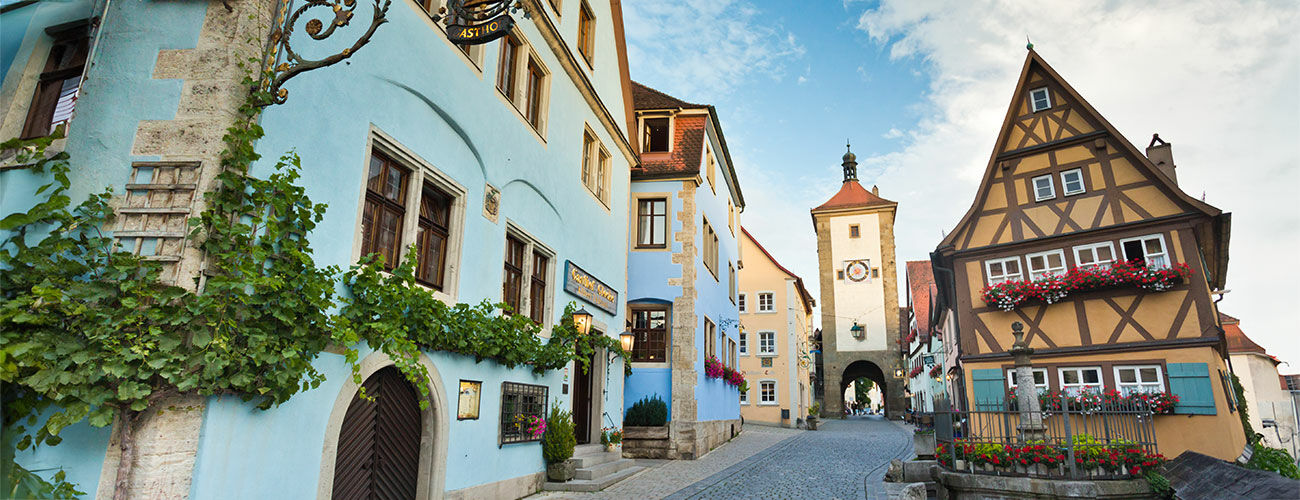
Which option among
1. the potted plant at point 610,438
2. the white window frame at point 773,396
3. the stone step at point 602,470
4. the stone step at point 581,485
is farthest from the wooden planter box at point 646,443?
the white window frame at point 773,396

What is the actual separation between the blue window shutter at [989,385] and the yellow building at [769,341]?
17451 millimetres

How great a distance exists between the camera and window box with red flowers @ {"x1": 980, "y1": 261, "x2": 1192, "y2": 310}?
48.5ft

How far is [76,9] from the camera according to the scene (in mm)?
5793

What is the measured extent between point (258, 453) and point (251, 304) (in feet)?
3.95

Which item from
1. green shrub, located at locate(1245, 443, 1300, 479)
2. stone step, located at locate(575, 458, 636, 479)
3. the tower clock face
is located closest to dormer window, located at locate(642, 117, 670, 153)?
stone step, located at locate(575, 458, 636, 479)

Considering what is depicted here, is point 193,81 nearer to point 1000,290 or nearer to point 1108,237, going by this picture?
point 1000,290

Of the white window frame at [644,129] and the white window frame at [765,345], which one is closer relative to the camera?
the white window frame at [644,129]

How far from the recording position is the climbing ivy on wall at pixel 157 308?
168 inches

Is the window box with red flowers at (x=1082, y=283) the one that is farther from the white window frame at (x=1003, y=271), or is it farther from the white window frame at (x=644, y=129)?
the white window frame at (x=644, y=129)

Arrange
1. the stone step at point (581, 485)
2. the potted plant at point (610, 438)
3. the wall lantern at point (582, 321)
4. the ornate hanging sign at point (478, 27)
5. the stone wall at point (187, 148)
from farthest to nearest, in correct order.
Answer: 1. the potted plant at point (610, 438)
2. the wall lantern at point (582, 321)
3. the stone step at point (581, 485)
4. the ornate hanging sign at point (478, 27)
5. the stone wall at point (187, 148)

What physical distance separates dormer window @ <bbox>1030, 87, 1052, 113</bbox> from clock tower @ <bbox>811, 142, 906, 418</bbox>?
2727 cm

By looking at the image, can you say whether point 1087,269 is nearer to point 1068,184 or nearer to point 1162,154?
point 1068,184

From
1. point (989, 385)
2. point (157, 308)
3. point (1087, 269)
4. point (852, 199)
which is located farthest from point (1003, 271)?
point (852, 199)

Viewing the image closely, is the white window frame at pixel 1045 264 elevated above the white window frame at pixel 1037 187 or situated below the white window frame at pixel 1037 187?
below
